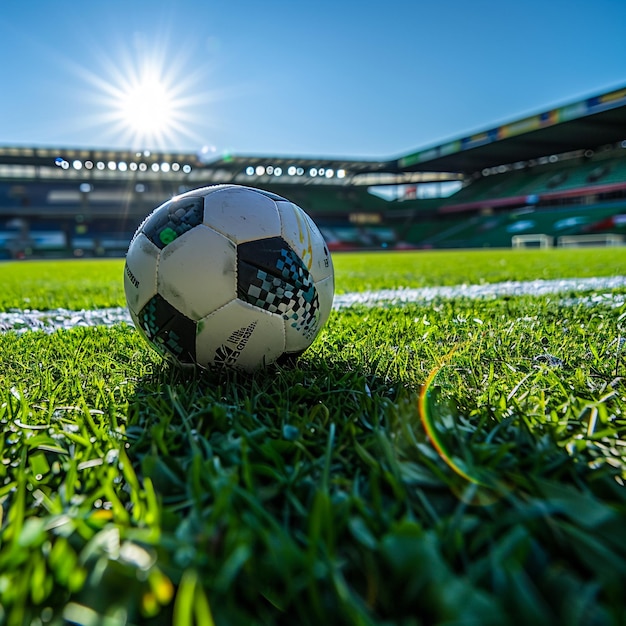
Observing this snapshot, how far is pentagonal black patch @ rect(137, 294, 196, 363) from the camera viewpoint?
1614 mm

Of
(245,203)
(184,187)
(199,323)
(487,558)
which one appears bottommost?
(487,558)

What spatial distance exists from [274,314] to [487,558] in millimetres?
1075

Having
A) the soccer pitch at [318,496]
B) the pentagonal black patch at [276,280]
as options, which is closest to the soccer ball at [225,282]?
the pentagonal black patch at [276,280]

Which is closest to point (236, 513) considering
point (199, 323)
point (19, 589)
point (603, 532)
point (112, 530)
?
point (112, 530)

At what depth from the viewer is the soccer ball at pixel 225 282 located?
159 cm

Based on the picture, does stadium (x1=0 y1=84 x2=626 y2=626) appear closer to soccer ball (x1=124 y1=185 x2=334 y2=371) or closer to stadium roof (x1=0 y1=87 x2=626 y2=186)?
Result: soccer ball (x1=124 y1=185 x2=334 y2=371)

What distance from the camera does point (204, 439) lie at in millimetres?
1039

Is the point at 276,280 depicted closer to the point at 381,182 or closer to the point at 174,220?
the point at 174,220

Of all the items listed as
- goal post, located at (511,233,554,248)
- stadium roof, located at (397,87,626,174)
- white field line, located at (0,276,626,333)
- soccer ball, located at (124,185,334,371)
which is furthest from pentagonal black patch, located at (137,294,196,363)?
goal post, located at (511,233,554,248)

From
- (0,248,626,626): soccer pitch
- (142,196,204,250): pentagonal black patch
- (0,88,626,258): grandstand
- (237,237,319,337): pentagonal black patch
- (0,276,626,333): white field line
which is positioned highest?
(0,88,626,258): grandstand

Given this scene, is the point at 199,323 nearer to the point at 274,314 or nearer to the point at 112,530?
the point at 274,314

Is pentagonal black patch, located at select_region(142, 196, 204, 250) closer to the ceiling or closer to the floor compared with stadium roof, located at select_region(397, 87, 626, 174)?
closer to the floor

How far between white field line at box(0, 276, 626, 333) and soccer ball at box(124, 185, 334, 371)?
1397 millimetres

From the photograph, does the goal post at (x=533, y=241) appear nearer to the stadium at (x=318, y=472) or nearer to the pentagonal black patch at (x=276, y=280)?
the stadium at (x=318, y=472)
